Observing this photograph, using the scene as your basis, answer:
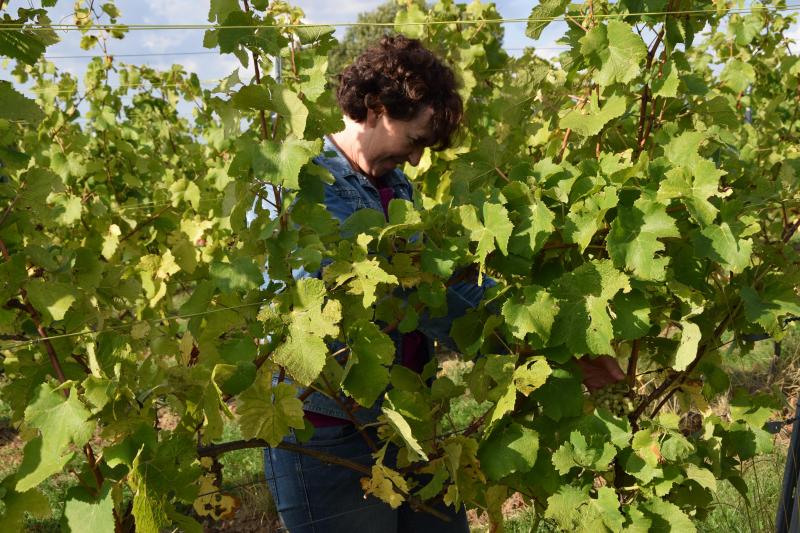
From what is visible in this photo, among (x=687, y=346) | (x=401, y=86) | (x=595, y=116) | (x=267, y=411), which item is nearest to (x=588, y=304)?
(x=687, y=346)

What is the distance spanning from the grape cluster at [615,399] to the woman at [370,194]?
1.15 ft

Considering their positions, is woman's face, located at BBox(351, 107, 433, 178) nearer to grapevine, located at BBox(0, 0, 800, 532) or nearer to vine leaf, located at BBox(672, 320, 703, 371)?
grapevine, located at BBox(0, 0, 800, 532)

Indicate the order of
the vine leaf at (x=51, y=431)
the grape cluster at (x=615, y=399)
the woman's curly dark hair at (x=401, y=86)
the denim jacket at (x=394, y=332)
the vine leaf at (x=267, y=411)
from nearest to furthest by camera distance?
the vine leaf at (x=51, y=431)
the vine leaf at (x=267, y=411)
the grape cluster at (x=615, y=399)
the denim jacket at (x=394, y=332)
the woman's curly dark hair at (x=401, y=86)

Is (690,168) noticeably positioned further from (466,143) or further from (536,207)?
(466,143)

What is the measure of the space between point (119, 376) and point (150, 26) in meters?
0.62

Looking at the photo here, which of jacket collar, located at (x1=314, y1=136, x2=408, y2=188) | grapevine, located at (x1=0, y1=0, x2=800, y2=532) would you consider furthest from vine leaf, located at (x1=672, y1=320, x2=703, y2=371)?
jacket collar, located at (x1=314, y1=136, x2=408, y2=188)

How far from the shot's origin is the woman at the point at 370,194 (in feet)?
5.82

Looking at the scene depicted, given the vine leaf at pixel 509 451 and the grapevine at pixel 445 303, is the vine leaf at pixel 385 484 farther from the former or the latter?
the vine leaf at pixel 509 451

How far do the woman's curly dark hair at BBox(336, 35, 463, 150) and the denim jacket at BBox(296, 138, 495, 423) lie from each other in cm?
17

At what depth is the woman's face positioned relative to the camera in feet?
6.34

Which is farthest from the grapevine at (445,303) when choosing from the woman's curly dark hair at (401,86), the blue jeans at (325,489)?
the woman's curly dark hair at (401,86)

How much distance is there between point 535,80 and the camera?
1.56 meters

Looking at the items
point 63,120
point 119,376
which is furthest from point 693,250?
point 63,120

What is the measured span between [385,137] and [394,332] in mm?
533
